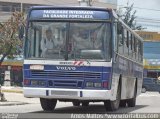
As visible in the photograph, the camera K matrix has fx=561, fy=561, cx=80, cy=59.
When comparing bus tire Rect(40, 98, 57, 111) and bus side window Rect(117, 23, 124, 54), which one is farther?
bus tire Rect(40, 98, 57, 111)

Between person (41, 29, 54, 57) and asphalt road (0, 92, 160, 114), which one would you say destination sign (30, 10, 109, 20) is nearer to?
person (41, 29, 54, 57)

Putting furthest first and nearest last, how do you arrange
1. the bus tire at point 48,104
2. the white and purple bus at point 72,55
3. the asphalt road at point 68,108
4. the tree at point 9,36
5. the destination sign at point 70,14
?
the tree at point 9,36 < the asphalt road at point 68,108 < the bus tire at point 48,104 < the destination sign at point 70,14 < the white and purple bus at point 72,55

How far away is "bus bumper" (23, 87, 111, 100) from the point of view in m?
18.4

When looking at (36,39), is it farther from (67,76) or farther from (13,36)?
(13,36)

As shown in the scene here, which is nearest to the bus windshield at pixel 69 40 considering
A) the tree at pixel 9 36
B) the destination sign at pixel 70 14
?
the destination sign at pixel 70 14

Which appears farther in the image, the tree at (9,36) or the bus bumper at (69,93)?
the tree at (9,36)

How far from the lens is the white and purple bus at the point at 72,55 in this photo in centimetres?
1852

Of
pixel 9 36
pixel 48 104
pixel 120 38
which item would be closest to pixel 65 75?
pixel 120 38

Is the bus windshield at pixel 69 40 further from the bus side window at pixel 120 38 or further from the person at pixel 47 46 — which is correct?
the bus side window at pixel 120 38

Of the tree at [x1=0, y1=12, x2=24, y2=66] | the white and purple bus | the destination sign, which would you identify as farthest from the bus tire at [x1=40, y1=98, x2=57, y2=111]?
the tree at [x1=0, y1=12, x2=24, y2=66]

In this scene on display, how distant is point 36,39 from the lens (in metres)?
19.0

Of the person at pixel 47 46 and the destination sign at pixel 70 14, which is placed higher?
the destination sign at pixel 70 14

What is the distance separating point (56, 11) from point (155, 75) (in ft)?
170

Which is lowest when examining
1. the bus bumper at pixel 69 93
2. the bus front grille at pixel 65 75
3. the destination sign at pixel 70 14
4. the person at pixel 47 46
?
the bus bumper at pixel 69 93
